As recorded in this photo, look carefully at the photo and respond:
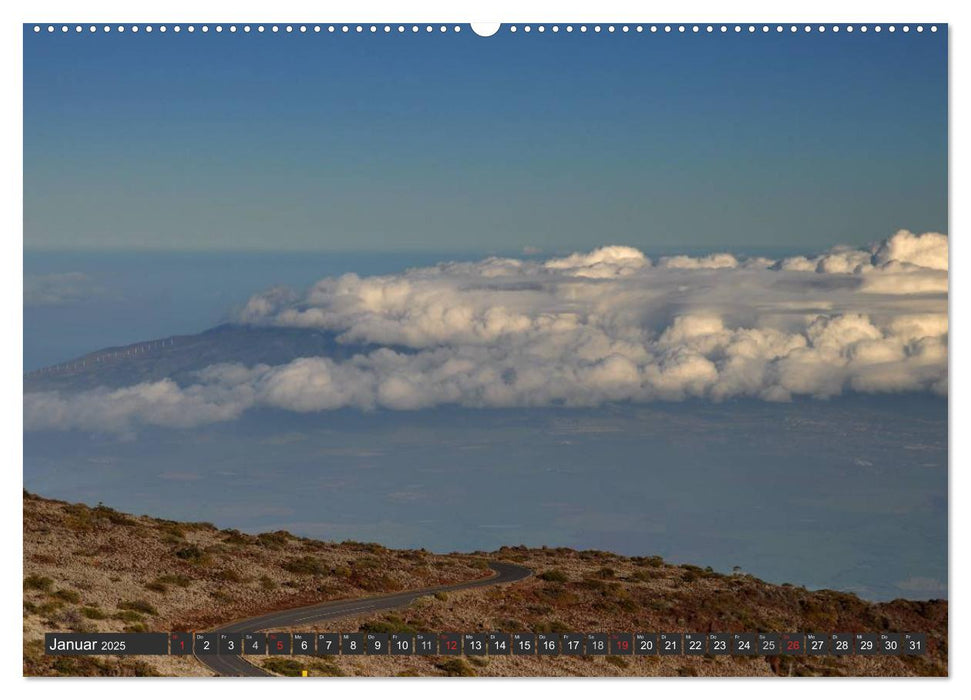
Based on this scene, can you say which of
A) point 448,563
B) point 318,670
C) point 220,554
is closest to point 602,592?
point 448,563

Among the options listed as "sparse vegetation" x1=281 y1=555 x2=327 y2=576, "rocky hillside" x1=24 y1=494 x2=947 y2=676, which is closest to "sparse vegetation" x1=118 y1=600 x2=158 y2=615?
"rocky hillside" x1=24 y1=494 x2=947 y2=676

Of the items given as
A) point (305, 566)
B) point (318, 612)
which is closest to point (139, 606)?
point (318, 612)

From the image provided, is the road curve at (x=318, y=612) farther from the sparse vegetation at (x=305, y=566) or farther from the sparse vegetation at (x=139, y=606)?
the sparse vegetation at (x=305, y=566)

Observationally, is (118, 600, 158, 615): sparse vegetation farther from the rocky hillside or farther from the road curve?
the road curve

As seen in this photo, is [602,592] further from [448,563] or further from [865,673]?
[865,673]

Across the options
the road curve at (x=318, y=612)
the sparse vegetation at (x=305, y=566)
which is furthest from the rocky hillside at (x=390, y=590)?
the road curve at (x=318, y=612)

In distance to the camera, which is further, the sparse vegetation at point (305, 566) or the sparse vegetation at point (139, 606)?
the sparse vegetation at point (305, 566)

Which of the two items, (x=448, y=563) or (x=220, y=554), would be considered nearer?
(x=220, y=554)
